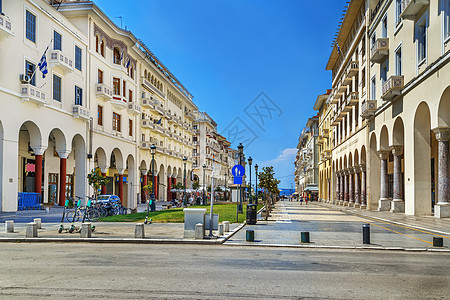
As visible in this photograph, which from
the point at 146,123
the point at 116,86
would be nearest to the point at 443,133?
the point at 116,86

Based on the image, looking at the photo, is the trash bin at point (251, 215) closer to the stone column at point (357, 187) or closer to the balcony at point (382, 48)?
the balcony at point (382, 48)

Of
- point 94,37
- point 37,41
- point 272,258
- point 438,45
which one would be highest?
point 94,37

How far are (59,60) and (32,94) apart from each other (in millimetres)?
4587

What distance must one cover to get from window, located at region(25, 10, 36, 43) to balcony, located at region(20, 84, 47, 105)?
374 cm

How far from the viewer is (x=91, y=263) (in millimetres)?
9883

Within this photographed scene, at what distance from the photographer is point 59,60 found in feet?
108

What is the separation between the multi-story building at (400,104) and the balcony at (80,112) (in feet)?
80.3

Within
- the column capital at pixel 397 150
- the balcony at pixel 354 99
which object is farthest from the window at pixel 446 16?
the balcony at pixel 354 99

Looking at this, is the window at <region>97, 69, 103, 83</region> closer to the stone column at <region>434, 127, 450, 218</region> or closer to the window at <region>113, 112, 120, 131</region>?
A: the window at <region>113, 112, 120, 131</region>

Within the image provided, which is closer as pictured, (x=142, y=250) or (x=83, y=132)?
(x=142, y=250)

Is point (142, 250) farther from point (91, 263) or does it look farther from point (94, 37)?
point (94, 37)

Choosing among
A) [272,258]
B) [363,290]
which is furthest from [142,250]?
[363,290]

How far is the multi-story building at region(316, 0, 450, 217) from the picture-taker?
76.6 ft

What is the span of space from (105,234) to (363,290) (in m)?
10.8
